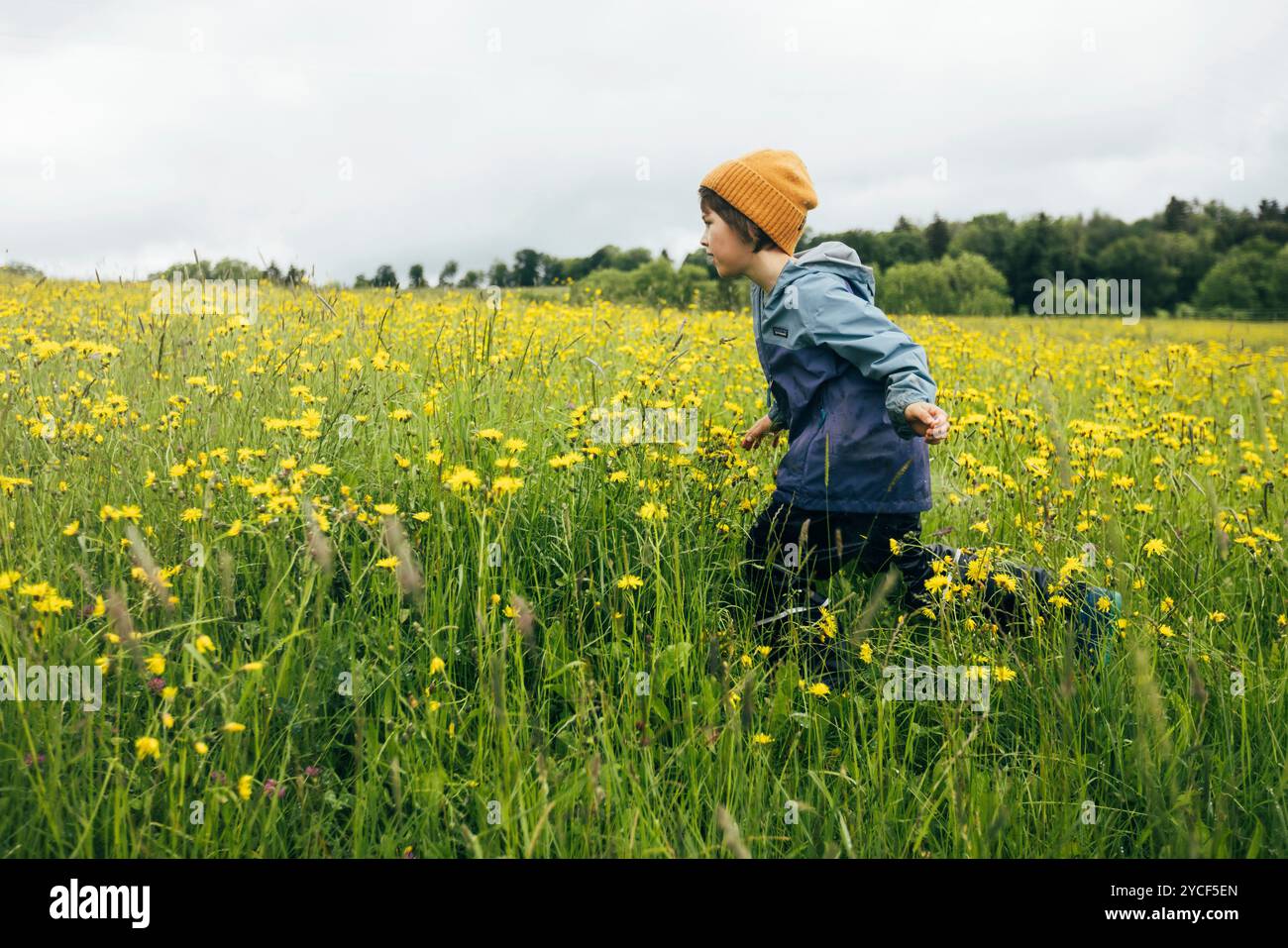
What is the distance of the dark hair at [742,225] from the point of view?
3297mm

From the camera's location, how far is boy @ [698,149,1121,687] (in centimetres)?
286

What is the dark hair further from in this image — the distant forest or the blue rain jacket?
the distant forest

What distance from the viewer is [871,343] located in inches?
112

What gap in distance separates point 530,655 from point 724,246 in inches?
63.6

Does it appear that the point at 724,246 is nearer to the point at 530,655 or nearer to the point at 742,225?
the point at 742,225

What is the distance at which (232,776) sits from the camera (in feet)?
6.56

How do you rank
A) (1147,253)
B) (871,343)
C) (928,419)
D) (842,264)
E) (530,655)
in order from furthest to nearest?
(1147,253), (842,264), (871,343), (530,655), (928,419)

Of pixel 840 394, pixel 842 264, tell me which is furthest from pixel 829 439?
pixel 842 264

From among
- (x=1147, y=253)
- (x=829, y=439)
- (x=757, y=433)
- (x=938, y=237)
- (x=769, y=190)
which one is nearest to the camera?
(x=829, y=439)

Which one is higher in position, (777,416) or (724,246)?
(724,246)

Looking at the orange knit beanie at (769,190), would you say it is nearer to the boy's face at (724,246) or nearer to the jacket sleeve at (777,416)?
the boy's face at (724,246)
